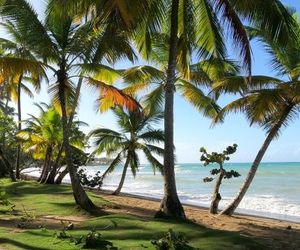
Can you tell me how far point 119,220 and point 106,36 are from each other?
4945 millimetres

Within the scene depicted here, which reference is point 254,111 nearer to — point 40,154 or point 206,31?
point 206,31

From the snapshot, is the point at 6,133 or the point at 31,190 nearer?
the point at 31,190

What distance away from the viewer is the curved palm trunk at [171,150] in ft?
36.7

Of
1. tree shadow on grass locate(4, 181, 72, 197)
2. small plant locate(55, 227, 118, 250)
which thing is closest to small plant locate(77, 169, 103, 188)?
tree shadow on grass locate(4, 181, 72, 197)

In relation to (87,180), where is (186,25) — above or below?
above

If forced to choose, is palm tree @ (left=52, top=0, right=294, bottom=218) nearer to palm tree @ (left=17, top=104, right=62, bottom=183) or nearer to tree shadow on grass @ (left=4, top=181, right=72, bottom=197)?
tree shadow on grass @ (left=4, top=181, right=72, bottom=197)

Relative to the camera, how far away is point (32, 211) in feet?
44.1

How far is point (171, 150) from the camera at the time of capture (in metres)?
11.3

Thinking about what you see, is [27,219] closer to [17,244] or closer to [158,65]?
[17,244]

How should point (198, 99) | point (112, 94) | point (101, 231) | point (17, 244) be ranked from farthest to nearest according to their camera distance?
point (198, 99)
point (112, 94)
point (101, 231)
point (17, 244)

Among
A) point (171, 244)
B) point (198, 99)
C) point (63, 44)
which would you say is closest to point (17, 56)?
point (63, 44)

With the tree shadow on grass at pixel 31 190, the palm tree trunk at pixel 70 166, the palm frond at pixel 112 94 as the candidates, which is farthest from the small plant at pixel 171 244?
the tree shadow on grass at pixel 31 190

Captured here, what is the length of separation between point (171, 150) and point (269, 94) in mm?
3753

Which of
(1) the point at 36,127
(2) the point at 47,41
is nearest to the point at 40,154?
(1) the point at 36,127
